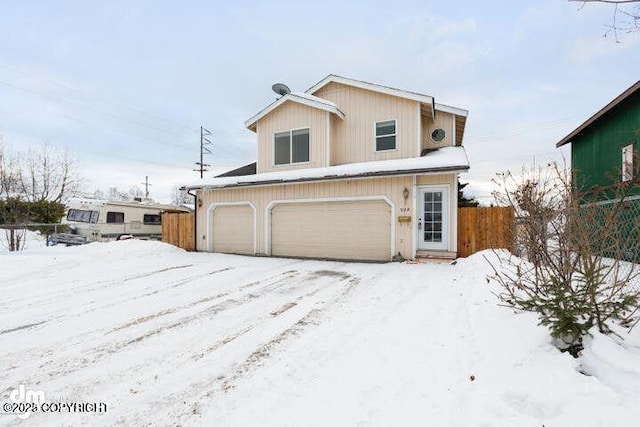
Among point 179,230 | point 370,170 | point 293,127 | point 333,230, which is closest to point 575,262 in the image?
point 370,170

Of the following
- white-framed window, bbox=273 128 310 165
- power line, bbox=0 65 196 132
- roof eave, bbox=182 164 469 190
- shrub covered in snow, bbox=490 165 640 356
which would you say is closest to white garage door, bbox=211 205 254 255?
roof eave, bbox=182 164 469 190

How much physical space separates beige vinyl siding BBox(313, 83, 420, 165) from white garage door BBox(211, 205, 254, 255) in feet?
13.9

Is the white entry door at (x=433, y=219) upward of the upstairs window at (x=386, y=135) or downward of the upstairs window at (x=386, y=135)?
downward

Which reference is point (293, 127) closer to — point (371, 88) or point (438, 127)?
point (371, 88)

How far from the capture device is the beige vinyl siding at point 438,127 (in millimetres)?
11297

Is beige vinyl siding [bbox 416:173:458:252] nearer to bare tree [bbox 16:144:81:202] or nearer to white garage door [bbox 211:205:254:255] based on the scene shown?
white garage door [bbox 211:205:254:255]

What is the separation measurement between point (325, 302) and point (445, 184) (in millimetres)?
5939

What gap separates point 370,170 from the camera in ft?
31.6

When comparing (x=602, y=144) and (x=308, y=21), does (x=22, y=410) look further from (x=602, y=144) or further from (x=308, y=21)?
(x=602, y=144)

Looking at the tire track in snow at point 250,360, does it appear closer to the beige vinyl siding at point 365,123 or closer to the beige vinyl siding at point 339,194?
the beige vinyl siding at point 339,194

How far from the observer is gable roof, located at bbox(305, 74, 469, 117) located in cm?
1027

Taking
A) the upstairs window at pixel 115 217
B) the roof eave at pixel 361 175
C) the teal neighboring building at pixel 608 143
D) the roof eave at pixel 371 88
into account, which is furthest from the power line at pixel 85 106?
the teal neighboring building at pixel 608 143

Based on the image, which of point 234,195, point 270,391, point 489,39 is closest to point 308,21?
point 489,39

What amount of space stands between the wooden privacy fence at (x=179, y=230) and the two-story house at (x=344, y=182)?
484mm
